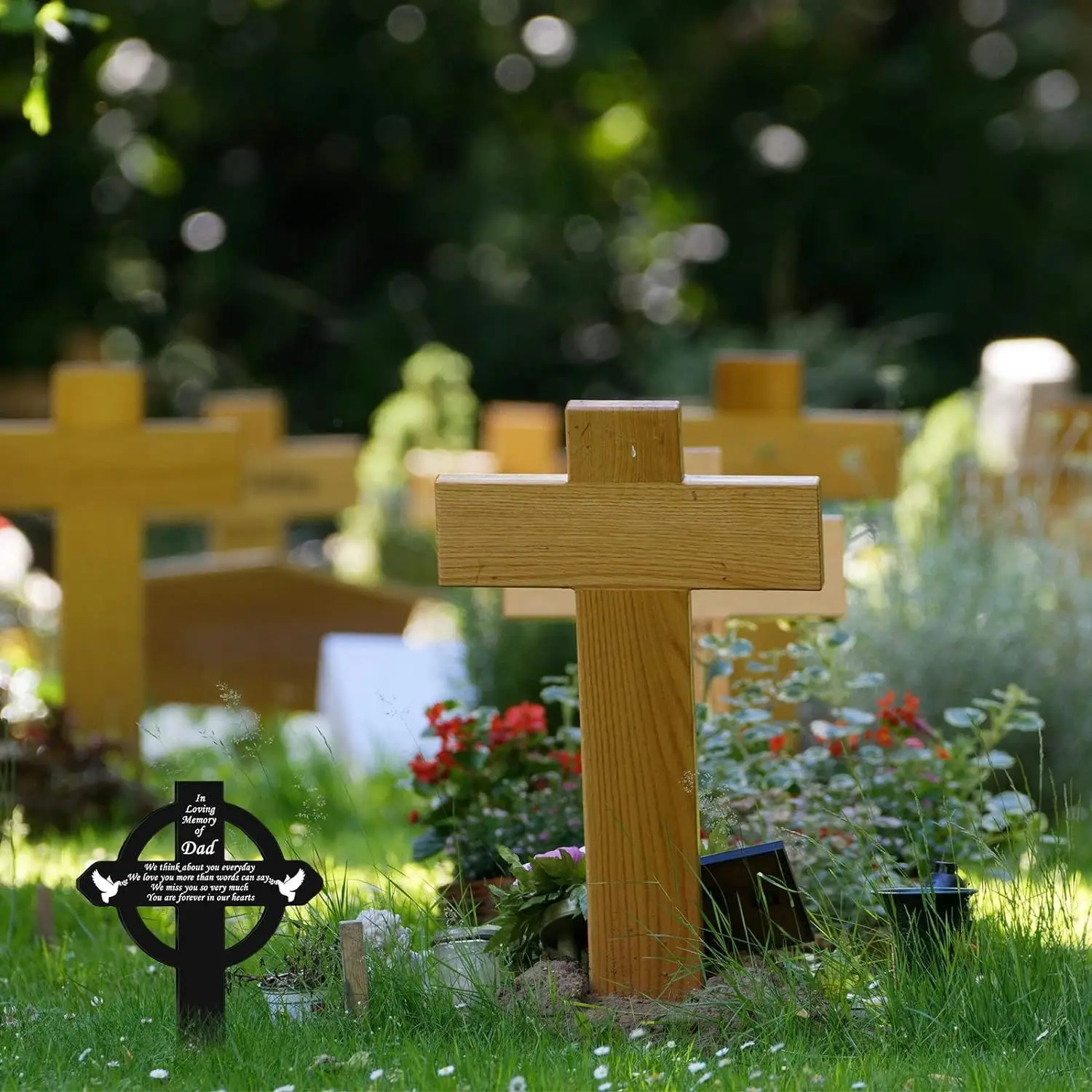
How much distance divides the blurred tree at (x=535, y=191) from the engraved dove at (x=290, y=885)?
14.9 metres

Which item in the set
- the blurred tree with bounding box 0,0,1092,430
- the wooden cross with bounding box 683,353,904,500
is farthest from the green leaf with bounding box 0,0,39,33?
the blurred tree with bounding box 0,0,1092,430

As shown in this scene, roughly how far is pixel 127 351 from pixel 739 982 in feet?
54.7

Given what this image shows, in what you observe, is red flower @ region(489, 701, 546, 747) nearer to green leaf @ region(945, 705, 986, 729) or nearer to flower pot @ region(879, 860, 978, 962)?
green leaf @ region(945, 705, 986, 729)

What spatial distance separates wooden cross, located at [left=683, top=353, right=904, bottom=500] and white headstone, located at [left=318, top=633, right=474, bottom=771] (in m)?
1.21

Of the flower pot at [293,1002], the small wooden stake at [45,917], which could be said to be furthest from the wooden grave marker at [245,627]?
the flower pot at [293,1002]

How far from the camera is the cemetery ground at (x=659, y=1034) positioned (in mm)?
2615

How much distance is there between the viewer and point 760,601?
407 cm

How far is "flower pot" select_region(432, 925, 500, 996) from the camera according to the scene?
296 cm

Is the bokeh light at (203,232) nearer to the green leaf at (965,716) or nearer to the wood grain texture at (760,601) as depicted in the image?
the wood grain texture at (760,601)

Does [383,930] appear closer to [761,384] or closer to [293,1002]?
[293,1002]

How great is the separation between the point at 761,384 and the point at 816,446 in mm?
323

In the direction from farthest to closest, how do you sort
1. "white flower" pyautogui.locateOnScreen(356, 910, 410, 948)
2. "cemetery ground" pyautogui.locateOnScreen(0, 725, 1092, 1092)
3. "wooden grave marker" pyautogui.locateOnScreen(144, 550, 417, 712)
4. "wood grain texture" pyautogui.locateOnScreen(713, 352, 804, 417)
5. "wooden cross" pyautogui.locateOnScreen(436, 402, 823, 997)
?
"wooden grave marker" pyautogui.locateOnScreen(144, 550, 417, 712) < "wood grain texture" pyautogui.locateOnScreen(713, 352, 804, 417) < "white flower" pyautogui.locateOnScreen(356, 910, 410, 948) < "wooden cross" pyautogui.locateOnScreen(436, 402, 823, 997) < "cemetery ground" pyautogui.locateOnScreen(0, 725, 1092, 1092)

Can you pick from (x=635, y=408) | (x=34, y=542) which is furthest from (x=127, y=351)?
(x=635, y=408)

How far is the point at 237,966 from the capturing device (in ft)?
10.5
